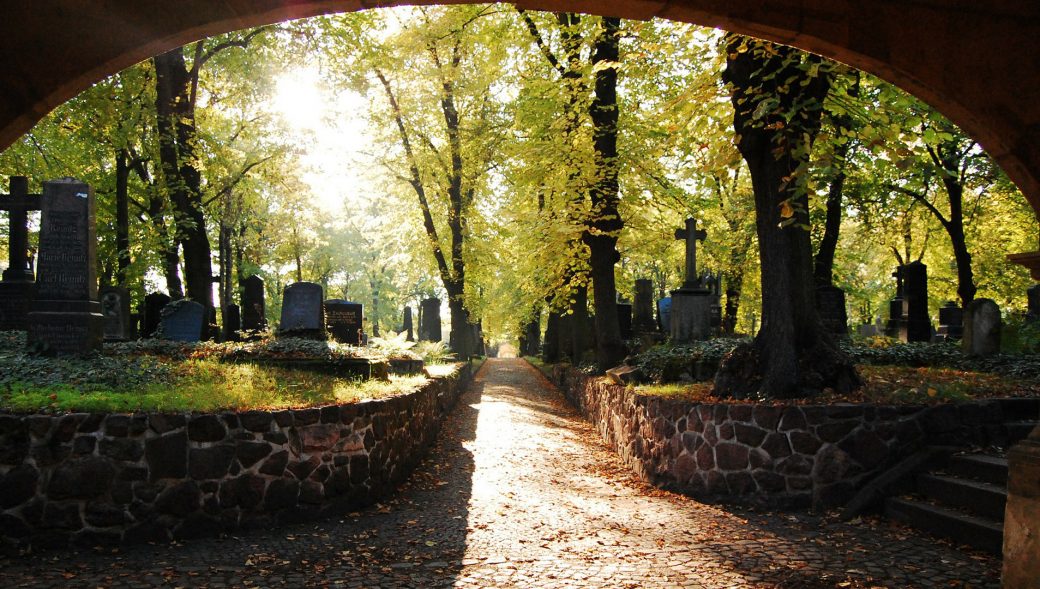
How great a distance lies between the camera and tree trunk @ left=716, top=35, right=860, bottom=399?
26.0ft

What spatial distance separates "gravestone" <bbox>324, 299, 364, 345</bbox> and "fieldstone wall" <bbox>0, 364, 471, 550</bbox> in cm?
1010

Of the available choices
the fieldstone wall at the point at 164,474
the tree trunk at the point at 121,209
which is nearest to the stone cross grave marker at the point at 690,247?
the fieldstone wall at the point at 164,474

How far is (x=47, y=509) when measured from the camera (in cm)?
543

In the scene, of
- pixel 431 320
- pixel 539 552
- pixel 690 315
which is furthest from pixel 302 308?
pixel 431 320

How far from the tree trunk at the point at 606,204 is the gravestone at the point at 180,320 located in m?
9.60

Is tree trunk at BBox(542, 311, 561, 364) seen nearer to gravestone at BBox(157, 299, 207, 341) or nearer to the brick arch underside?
gravestone at BBox(157, 299, 207, 341)

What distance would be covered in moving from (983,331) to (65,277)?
1558 cm

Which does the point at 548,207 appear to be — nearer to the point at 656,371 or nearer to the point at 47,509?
the point at 656,371

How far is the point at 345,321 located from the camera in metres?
17.0

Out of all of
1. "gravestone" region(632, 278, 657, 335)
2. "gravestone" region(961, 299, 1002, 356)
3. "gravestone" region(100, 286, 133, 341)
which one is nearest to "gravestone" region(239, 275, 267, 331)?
"gravestone" region(100, 286, 133, 341)

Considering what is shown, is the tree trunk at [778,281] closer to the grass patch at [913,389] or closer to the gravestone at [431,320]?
the grass patch at [913,389]

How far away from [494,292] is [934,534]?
32.3m

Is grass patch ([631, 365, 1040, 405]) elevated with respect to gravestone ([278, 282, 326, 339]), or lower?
lower

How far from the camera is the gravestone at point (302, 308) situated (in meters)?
14.6
